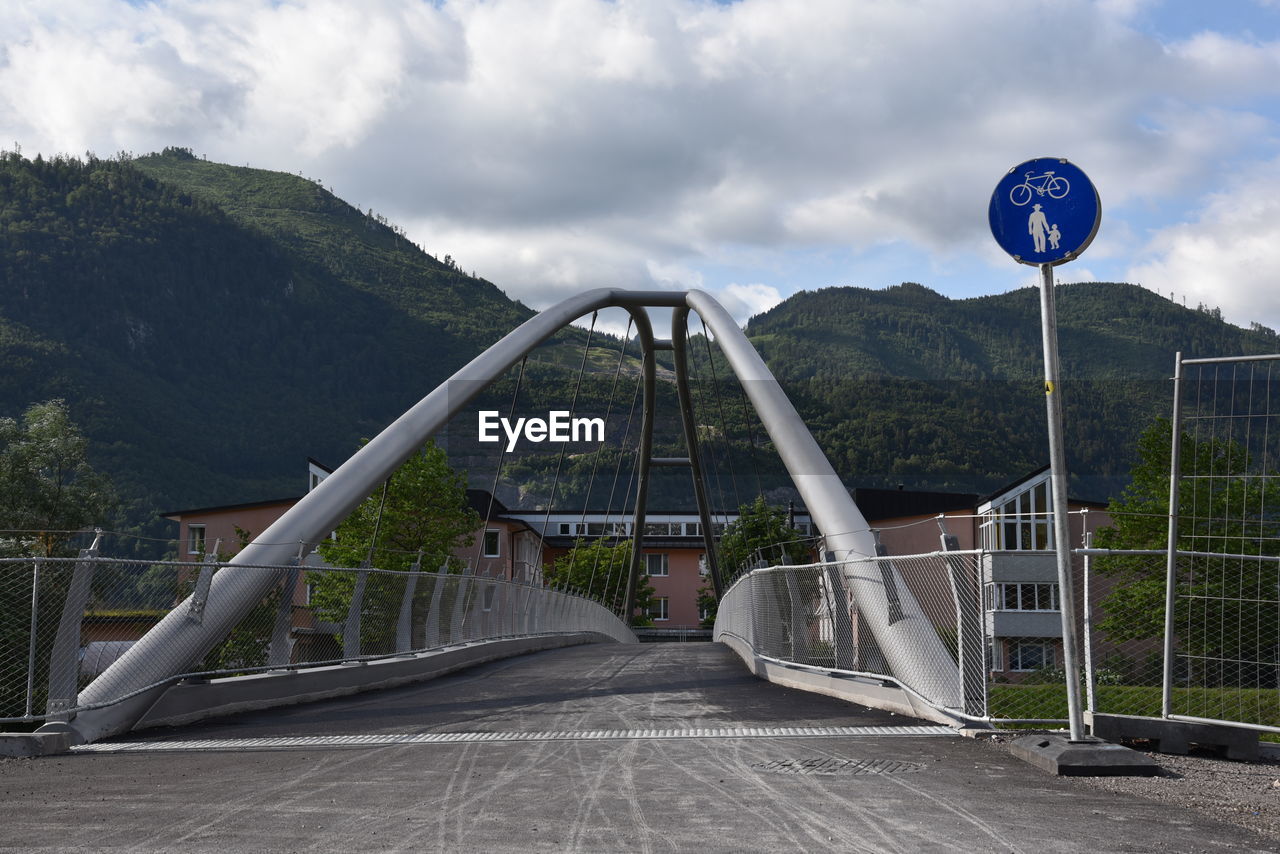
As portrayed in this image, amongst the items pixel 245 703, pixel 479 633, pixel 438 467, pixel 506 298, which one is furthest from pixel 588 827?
pixel 506 298

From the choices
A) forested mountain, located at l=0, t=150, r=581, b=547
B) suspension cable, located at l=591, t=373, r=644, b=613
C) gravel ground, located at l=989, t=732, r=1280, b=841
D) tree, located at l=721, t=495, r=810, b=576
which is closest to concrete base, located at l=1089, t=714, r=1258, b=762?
gravel ground, located at l=989, t=732, r=1280, b=841

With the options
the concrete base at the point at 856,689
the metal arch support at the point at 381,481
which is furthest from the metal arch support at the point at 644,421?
the concrete base at the point at 856,689

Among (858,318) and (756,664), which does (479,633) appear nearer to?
(756,664)

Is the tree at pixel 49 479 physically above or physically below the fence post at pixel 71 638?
above

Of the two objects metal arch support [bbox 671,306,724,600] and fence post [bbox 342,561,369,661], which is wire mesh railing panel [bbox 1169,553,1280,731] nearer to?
fence post [bbox 342,561,369,661]

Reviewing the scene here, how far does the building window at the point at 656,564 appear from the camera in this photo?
3206 inches

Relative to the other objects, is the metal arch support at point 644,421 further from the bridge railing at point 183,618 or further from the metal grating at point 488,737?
the metal grating at point 488,737

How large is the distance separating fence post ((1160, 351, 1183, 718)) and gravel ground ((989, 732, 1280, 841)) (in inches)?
18.0

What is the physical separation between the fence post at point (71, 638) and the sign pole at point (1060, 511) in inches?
263

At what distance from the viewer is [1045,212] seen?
7.70 meters

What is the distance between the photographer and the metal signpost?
24.5 feet

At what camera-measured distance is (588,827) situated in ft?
17.9

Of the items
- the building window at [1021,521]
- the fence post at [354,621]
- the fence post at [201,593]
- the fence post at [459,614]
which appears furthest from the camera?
the building window at [1021,521]

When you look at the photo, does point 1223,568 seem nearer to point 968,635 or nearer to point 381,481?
point 968,635
